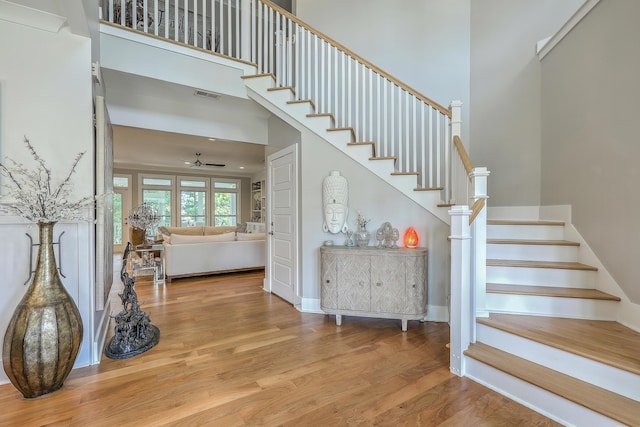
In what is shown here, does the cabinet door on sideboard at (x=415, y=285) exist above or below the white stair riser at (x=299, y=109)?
below

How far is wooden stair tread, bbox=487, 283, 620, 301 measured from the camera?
2119 mm

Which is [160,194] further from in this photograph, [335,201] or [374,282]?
[374,282]

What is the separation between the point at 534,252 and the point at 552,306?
592 mm

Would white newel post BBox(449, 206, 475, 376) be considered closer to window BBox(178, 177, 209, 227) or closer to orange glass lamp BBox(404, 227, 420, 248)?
orange glass lamp BBox(404, 227, 420, 248)

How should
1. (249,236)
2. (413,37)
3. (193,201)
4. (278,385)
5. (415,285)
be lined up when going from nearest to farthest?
1. (278,385)
2. (415,285)
3. (413,37)
4. (249,236)
5. (193,201)

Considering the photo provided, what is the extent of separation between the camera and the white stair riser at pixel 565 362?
152 cm

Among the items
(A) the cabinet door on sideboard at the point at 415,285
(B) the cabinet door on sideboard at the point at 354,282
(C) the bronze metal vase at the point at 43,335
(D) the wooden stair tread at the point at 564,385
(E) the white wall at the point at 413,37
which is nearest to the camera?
(D) the wooden stair tread at the point at 564,385

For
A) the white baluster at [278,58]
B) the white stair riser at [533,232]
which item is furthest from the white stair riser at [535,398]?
the white baluster at [278,58]

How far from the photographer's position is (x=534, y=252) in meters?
2.64

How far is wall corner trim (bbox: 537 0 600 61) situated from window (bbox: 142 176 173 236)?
9.20 m

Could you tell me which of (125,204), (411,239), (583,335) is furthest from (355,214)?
(125,204)

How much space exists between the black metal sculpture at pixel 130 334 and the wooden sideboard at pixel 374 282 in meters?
1.65

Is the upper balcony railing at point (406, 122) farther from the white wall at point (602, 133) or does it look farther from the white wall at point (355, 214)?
the white wall at point (602, 133)

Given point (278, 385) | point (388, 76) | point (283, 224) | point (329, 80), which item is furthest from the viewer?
point (283, 224)
